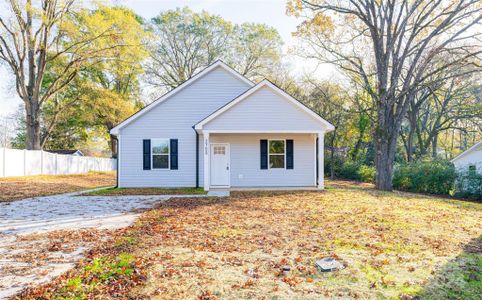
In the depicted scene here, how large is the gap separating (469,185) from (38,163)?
26.8 m

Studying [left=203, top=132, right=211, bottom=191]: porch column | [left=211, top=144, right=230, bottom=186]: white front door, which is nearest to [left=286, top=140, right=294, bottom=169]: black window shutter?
[left=211, top=144, right=230, bottom=186]: white front door

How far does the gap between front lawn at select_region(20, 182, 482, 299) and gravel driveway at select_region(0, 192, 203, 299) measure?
39cm

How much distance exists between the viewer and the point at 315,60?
1769cm

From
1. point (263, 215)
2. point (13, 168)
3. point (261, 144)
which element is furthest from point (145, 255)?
point (13, 168)

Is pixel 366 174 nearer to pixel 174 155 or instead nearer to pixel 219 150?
pixel 219 150

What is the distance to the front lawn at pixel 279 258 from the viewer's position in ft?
12.1

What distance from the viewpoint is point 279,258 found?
4789 millimetres

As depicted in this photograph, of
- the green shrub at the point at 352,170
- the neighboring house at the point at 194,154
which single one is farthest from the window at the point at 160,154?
the green shrub at the point at 352,170

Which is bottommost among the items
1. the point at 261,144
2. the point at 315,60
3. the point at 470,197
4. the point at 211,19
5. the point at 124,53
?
the point at 470,197

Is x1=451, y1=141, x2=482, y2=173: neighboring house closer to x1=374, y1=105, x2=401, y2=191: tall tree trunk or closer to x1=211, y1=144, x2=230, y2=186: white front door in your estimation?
x1=374, y1=105, x2=401, y2=191: tall tree trunk

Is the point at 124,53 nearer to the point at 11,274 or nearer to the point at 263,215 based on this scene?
the point at 263,215

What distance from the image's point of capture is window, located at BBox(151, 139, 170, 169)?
16047mm

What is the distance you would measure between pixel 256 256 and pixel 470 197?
15.0 meters

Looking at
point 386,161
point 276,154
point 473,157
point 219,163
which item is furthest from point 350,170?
point 219,163
